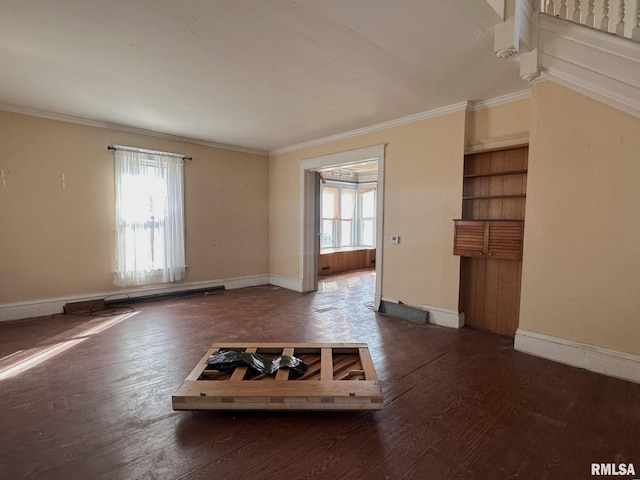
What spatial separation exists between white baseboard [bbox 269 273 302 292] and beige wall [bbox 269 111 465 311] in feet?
6.43

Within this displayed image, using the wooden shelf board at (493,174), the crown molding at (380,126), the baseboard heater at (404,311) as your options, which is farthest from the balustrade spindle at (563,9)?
the baseboard heater at (404,311)

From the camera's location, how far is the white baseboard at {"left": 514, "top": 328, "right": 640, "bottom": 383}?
2.62 m

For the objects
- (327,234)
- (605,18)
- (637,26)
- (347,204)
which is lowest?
(327,234)

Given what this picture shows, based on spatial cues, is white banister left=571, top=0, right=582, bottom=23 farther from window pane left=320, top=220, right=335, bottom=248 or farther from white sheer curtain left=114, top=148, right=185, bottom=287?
window pane left=320, top=220, right=335, bottom=248

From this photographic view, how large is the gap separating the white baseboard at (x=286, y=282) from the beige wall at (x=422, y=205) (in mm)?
1959

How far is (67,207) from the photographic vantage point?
441cm

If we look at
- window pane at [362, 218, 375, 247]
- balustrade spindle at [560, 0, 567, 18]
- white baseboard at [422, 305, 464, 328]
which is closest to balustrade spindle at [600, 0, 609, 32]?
balustrade spindle at [560, 0, 567, 18]

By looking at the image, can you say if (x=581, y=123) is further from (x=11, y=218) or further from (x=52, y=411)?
(x=11, y=218)

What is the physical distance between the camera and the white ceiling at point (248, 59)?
2.13 metres

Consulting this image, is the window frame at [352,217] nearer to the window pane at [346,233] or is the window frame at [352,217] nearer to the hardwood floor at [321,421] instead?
the window pane at [346,233]

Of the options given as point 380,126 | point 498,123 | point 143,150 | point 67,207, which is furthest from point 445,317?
point 67,207

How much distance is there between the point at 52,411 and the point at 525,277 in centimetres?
411

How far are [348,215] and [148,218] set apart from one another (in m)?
6.17

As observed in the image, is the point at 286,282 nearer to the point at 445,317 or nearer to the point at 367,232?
the point at 445,317
